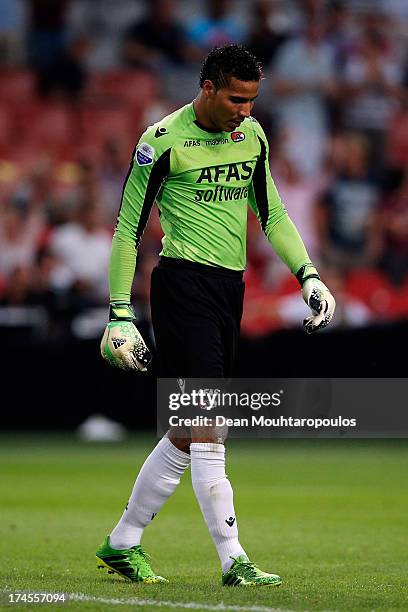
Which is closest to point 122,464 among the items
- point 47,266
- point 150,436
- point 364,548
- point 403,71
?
point 150,436

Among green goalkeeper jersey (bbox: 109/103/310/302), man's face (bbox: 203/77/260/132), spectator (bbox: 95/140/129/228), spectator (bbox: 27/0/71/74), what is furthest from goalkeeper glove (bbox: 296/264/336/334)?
spectator (bbox: 27/0/71/74)

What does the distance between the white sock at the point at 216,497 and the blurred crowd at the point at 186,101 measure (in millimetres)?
7286

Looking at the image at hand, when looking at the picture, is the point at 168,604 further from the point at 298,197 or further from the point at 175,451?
the point at 298,197

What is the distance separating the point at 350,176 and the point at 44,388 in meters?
4.34

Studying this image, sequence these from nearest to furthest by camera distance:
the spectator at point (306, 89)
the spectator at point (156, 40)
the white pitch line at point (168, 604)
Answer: the white pitch line at point (168, 604), the spectator at point (306, 89), the spectator at point (156, 40)

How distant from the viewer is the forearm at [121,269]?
230 inches

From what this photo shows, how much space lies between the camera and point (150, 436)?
528 inches

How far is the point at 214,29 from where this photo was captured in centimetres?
1619

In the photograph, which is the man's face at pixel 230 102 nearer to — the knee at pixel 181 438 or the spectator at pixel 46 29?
the knee at pixel 181 438

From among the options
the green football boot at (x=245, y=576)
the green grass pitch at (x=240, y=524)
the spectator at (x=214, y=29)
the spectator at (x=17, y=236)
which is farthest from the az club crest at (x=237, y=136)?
the spectator at (x=214, y=29)

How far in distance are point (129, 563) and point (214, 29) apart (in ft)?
36.6

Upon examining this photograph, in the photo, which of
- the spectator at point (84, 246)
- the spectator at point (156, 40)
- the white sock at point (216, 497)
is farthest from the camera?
the spectator at point (156, 40)

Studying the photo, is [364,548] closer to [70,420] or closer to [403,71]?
[70,420]

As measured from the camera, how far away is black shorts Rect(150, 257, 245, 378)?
579cm
